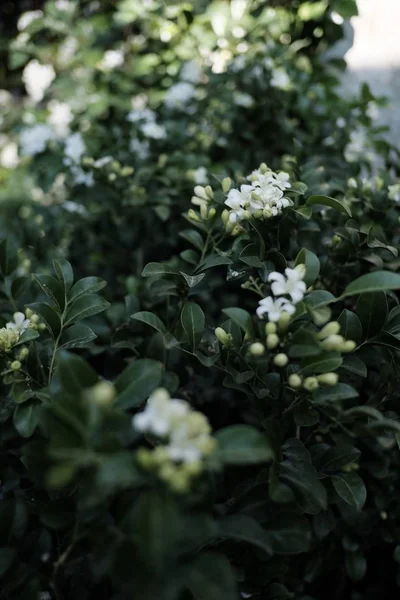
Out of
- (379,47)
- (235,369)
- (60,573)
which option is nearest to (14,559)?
(60,573)

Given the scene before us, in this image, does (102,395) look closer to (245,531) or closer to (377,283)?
(245,531)

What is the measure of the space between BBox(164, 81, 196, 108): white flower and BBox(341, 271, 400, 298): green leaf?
1.23m

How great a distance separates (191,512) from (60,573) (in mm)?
311

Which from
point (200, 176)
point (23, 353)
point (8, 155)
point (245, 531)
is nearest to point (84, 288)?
point (23, 353)

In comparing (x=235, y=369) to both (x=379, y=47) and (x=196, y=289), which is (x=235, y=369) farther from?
(x=379, y=47)

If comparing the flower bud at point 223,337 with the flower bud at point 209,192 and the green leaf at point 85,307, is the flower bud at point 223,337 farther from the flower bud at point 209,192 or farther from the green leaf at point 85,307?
the flower bud at point 209,192

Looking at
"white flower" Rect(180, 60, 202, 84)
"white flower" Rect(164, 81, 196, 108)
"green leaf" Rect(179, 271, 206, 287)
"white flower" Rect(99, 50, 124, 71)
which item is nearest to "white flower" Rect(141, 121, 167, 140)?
"white flower" Rect(164, 81, 196, 108)

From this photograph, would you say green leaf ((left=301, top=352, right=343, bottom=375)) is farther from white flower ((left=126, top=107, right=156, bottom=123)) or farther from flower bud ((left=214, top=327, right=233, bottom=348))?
white flower ((left=126, top=107, right=156, bottom=123))

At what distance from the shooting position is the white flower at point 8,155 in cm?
264

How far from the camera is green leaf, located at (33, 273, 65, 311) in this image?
0.90 m

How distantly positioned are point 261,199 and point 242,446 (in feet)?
1.46

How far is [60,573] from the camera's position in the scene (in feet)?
2.54

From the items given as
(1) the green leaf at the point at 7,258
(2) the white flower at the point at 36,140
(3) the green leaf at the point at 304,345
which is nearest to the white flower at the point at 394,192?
(3) the green leaf at the point at 304,345

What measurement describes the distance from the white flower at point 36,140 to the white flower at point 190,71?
1.55 ft
